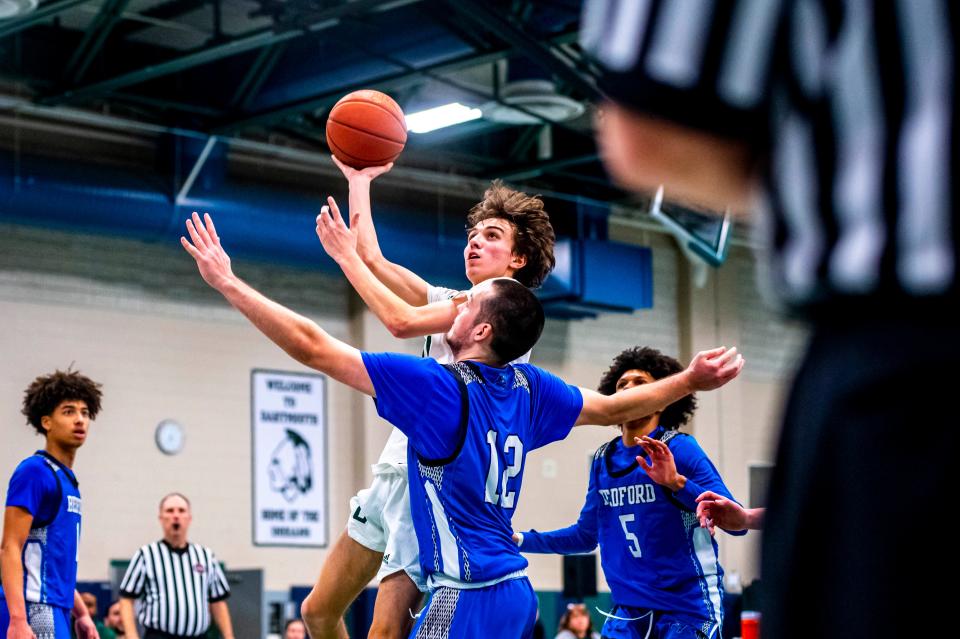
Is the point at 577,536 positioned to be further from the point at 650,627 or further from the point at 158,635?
the point at 158,635

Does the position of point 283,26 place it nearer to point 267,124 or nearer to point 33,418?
point 267,124

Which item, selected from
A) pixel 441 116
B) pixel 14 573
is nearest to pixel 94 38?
pixel 441 116

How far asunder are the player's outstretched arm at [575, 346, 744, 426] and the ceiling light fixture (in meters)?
10.5

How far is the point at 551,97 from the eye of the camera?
15.6 m

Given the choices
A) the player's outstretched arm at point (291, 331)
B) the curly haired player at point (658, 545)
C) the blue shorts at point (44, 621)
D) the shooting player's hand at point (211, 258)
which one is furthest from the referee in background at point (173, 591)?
the player's outstretched arm at point (291, 331)

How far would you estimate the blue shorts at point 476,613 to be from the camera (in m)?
4.86

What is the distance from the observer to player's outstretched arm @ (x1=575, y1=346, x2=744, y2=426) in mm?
5172

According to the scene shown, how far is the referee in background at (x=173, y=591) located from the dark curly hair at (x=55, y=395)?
328 centimetres

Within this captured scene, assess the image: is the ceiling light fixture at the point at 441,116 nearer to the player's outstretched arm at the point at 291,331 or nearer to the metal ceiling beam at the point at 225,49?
the metal ceiling beam at the point at 225,49

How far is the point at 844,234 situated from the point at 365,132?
16.3 ft

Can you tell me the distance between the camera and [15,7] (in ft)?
40.8

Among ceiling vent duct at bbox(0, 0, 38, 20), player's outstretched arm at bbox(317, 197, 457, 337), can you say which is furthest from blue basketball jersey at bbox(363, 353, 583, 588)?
ceiling vent duct at bbox(0, 0, 38, 20)

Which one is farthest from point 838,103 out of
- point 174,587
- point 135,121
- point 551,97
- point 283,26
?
point 135,121

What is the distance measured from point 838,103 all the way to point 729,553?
65.8ft
